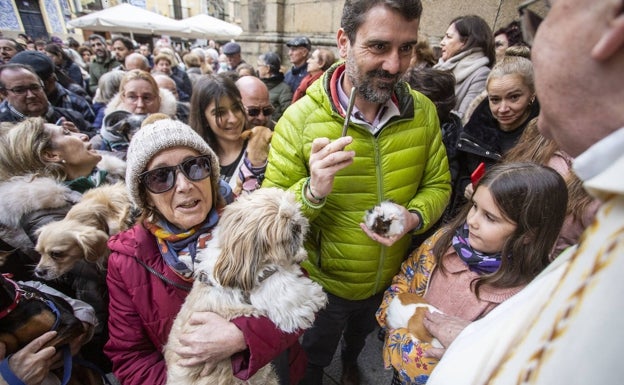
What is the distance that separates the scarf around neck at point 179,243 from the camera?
1.61m

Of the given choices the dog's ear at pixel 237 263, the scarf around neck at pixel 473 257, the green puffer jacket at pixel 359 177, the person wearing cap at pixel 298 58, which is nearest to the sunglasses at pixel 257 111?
the green puffer jacket at pixel 359 177

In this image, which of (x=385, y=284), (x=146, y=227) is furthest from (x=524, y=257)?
(x=146, y=227)

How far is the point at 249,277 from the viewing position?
4.93 feet

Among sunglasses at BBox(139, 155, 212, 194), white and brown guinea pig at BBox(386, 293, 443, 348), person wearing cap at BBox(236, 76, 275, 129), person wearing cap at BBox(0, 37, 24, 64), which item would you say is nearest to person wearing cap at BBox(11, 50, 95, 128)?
person wearing cap at BBox(0, 37, 24, 64)

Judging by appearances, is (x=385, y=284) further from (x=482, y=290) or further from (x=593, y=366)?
(x=593, y=366)

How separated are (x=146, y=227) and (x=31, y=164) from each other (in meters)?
1.32

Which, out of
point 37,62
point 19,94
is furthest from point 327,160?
point 37,62

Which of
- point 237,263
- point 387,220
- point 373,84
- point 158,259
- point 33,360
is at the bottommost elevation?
point 33,360

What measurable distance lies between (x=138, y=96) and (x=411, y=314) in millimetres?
3730

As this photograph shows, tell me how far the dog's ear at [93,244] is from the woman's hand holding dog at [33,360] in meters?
0.52

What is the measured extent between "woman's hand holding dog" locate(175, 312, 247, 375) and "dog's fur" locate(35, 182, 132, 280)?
978 mm

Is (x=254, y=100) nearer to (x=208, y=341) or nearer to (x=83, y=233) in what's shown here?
(x=83, y=233)

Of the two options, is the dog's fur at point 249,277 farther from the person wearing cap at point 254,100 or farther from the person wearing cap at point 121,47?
the person wearing cap at point 121,47

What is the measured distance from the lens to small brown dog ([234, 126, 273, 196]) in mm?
2632
